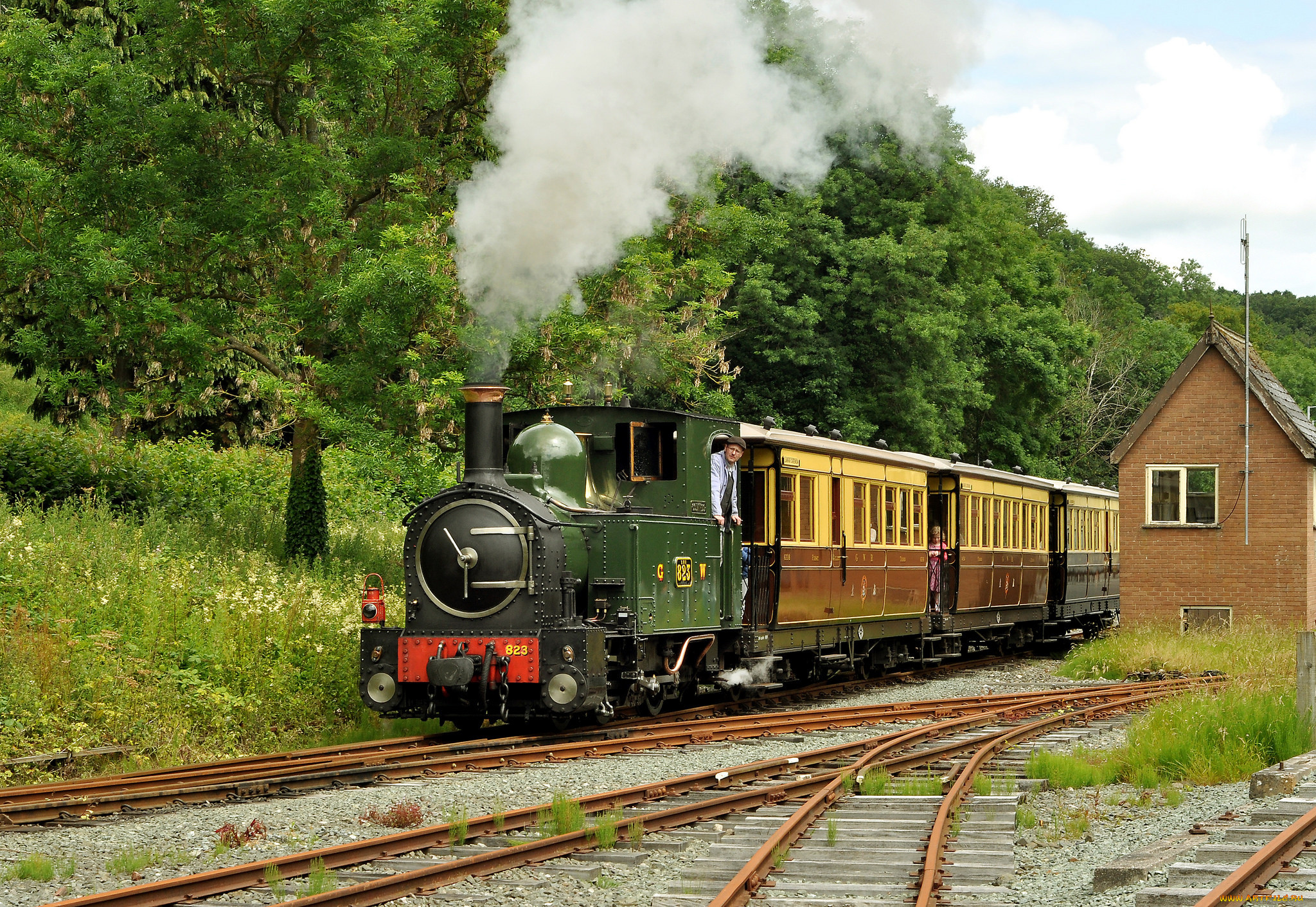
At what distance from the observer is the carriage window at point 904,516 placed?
20281mm

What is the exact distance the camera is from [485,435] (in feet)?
41.4

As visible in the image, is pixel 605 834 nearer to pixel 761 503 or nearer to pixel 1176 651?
pixel 761 503

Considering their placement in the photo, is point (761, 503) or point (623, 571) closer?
point (623, 571)

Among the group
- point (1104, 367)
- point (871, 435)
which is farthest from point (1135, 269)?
point (871, 435)

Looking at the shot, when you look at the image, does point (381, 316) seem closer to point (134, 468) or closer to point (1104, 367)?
point (134, 468)

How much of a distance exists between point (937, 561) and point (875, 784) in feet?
40.9

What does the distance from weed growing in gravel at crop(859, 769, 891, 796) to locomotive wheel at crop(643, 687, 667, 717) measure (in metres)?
4.67

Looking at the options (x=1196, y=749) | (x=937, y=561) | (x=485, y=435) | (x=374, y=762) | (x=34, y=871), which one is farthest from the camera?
(x=937, y=561)

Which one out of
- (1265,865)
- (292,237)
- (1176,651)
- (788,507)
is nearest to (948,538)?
(1176,651)

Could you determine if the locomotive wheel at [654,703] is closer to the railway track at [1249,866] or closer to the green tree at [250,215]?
the green tree at [250,215]

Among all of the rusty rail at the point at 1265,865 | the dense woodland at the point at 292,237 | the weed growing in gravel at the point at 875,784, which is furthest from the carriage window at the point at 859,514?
the rusty rail at the point at 1265,865

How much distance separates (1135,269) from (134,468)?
291 ft

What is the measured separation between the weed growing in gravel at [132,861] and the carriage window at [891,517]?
43.5ft

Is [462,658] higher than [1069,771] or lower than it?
higher
